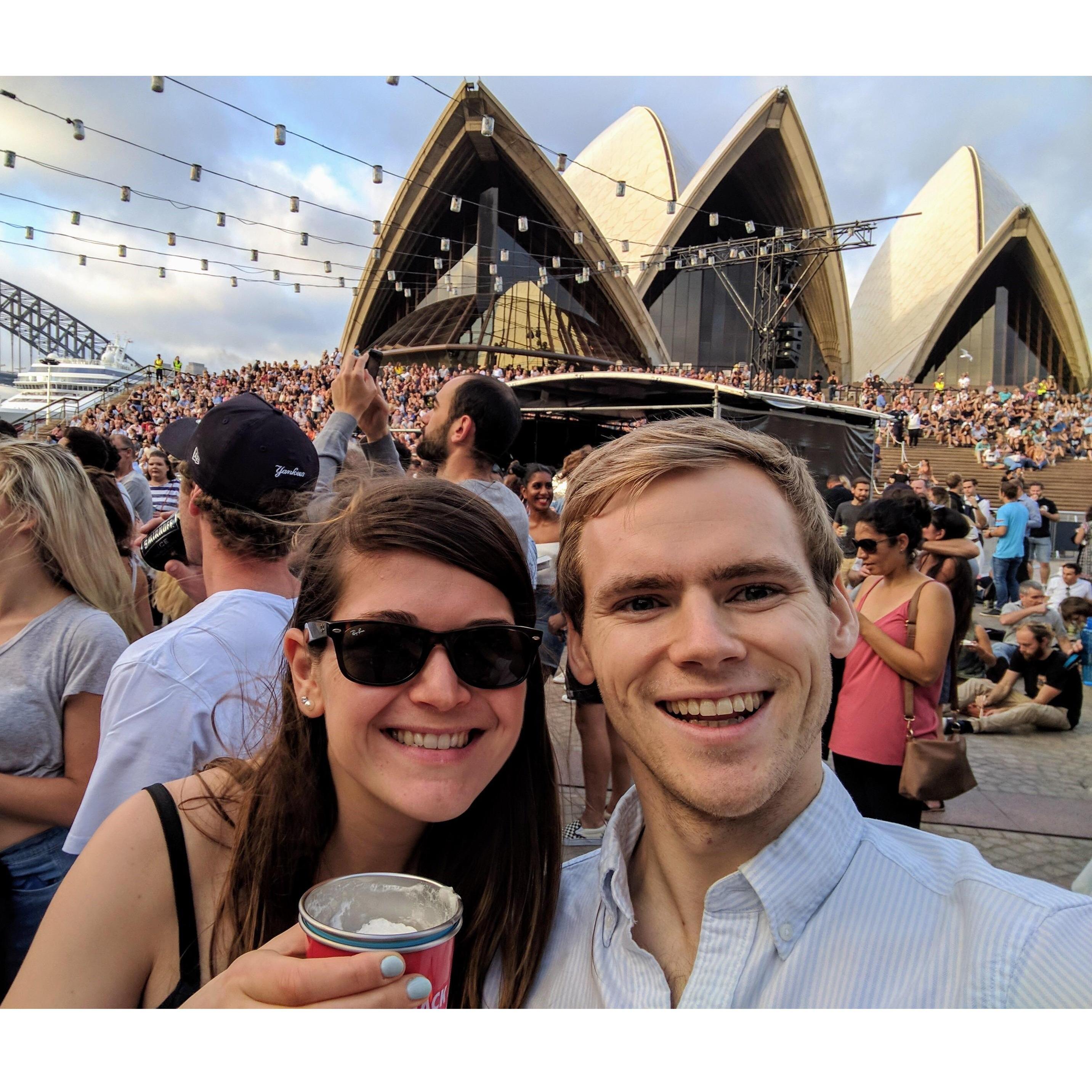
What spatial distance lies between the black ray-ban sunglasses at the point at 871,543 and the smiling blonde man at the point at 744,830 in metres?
1.92

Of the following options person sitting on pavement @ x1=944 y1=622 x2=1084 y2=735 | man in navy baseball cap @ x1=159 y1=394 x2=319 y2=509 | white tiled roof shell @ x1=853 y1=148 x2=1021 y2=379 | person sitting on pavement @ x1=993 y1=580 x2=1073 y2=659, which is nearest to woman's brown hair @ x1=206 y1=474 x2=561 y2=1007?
man in navy baseball cap @ x1=159 y1=394 x2=319 y2=509

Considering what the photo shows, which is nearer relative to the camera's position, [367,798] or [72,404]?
[367,798]

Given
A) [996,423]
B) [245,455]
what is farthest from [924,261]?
[245,455]

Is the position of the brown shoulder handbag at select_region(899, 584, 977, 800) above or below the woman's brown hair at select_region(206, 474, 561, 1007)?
below

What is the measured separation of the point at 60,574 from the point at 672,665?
166 centimetres

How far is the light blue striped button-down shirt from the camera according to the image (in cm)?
82

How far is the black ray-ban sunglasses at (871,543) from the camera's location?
2.89 meters

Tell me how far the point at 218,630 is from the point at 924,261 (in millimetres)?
44810

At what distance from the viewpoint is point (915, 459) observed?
20.3 meters

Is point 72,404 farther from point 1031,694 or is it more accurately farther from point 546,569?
point 1031,694

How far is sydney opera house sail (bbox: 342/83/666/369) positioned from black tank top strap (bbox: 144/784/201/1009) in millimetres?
31833

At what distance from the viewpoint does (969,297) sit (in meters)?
38.8

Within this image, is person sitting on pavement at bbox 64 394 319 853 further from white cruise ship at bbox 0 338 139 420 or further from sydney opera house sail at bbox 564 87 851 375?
white cruise ship at bbox 0 338 139 420

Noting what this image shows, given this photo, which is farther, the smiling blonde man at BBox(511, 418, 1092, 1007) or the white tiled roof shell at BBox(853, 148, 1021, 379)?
the white tiled roof shell at BBox(853, 148, 1021, 379)
